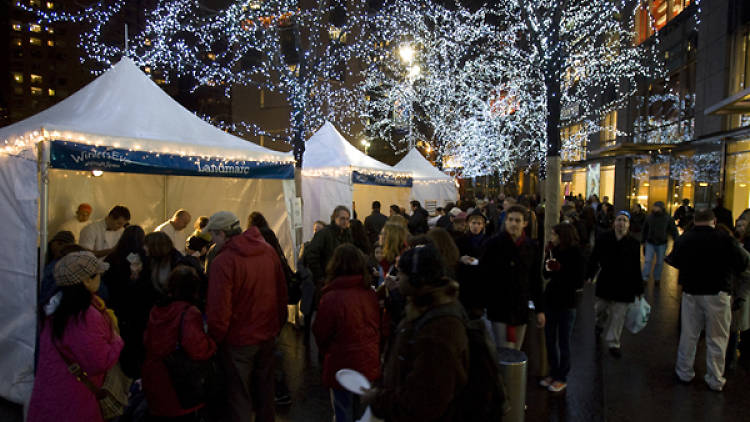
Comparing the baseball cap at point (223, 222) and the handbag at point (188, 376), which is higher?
the baseball cap at point (223, 222)

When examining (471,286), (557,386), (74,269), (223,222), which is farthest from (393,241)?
(74,269)

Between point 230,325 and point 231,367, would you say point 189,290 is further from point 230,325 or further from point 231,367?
point 231,367

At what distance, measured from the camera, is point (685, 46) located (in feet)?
59.8

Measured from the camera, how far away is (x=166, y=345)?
10.4 feet

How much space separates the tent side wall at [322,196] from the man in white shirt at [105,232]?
555cm

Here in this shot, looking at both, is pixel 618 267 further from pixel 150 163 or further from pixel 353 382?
pixel 150 163

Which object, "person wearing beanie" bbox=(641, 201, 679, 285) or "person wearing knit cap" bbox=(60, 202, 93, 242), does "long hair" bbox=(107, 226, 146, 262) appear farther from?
"person wearing beanie" bbox=(641, 201, 679, 285)

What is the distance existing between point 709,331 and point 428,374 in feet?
15.6

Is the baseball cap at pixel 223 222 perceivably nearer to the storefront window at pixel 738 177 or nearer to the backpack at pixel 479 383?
the backpack at pixel 479 383

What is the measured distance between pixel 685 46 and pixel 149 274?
21.3 m

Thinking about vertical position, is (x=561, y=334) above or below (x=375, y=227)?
below

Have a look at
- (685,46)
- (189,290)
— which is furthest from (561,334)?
(685,46)

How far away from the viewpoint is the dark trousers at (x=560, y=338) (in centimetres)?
501

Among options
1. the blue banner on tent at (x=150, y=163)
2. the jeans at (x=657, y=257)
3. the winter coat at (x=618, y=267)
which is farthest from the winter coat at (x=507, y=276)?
the jeans at (x=657, y=257)
